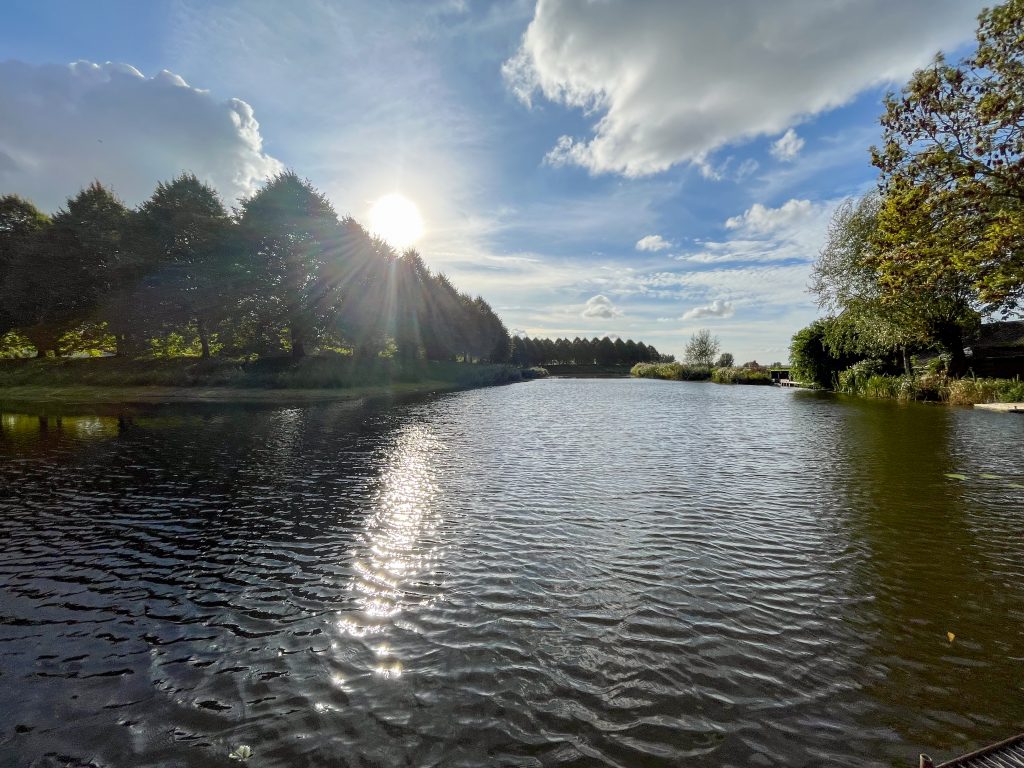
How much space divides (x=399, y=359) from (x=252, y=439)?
5003cm

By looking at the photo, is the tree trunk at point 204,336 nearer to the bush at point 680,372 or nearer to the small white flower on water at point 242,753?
the small white flower on water at point 242,753

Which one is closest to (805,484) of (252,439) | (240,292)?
(252,439)

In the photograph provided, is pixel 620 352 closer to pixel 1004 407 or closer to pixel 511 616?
pixel 1004 407

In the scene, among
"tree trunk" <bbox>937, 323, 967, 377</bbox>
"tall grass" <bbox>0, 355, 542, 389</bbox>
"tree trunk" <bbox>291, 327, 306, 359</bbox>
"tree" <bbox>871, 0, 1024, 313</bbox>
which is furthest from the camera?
"tree trunk" <bbox>291, 327, 306, 359</bbox>

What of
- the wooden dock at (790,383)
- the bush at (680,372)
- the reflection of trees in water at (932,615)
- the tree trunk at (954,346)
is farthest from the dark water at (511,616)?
the bush at (680,372)

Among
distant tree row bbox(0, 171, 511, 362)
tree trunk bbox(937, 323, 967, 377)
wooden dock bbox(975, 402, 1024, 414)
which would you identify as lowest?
wooden dock bbox(975, 402, 1024, 414)

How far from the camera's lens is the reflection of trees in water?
4.15 m

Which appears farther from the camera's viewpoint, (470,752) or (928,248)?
(928,248)

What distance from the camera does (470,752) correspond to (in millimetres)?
3840

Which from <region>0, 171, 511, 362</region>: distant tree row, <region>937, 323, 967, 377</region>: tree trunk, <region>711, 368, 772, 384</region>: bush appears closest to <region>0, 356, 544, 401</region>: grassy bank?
<region>0, 171, 511, 362</region>: distant tree row

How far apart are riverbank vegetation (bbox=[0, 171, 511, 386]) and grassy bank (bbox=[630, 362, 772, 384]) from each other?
186ft

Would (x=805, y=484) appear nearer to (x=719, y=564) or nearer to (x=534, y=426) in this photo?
(x=719, y=564)

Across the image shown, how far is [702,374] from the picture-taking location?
87750 mm

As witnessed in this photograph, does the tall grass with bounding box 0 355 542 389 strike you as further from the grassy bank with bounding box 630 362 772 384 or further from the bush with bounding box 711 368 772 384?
the grassy bank with bounding box 630 362 772 384
